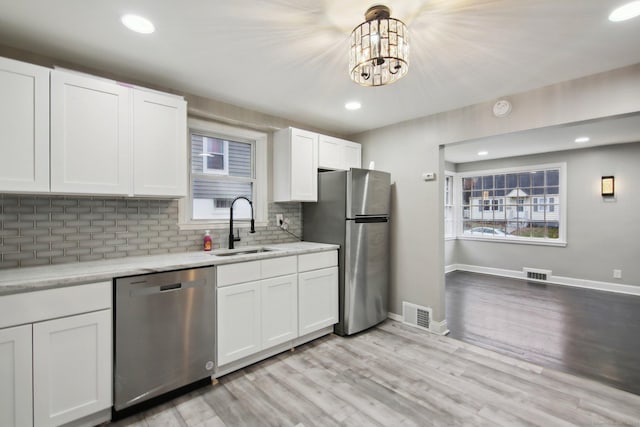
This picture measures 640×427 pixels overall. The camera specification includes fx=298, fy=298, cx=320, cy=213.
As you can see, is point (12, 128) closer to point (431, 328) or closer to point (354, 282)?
point (354, 282)

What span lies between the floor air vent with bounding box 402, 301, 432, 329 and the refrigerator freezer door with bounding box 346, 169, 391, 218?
112 cm

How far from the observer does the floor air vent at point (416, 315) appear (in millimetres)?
3291

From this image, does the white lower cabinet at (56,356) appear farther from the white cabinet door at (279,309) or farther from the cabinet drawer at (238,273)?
the white cabinet door at (279,309)

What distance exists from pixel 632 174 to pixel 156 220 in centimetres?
678

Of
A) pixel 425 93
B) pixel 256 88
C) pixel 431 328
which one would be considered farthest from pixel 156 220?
pixel 431 328

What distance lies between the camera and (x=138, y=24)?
1.72m

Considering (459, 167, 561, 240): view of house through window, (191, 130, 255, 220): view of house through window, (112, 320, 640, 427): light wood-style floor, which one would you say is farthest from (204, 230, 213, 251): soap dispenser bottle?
(459, 167, 561, 240): view of house through window

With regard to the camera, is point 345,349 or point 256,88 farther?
point 345,349

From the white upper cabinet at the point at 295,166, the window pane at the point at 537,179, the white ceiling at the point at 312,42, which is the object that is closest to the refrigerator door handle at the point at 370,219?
the white upper cabinet at the point at 295,166

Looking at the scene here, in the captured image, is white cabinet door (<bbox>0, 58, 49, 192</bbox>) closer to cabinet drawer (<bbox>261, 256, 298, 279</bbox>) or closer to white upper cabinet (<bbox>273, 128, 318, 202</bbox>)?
cabinet drawer (<bbox>261, 256, 298, 279</bbox>)

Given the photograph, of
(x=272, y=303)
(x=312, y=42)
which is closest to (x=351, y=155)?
(x=312, y=42)

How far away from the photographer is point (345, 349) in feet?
9.43

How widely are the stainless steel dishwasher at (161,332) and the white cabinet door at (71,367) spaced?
0.07 metres

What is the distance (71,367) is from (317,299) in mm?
1908
